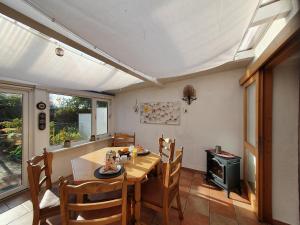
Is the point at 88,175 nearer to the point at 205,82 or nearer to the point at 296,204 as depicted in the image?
the point at 296,204

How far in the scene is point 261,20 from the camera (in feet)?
4.49

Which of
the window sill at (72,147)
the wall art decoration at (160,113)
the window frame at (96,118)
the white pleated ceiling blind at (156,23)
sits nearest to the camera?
the white pleated ceiling blind at (156,23)

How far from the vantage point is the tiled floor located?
5.99ft

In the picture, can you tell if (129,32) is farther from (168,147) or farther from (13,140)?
(13,140)

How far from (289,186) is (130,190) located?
1830 millimetres

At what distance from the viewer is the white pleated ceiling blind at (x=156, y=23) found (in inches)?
33.3

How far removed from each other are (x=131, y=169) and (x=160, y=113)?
2.19 m

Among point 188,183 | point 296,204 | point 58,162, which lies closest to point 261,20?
point 296,204

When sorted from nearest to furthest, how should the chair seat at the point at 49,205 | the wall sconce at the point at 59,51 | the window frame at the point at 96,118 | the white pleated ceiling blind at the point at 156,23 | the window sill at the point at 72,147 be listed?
the white pleated ceiling blind at the point at 156,23
the chair seat at the point at 49,205
the wall sconce at the point at 59,51
the window sill at the point at 72,147
the window frame at the point at 96,118

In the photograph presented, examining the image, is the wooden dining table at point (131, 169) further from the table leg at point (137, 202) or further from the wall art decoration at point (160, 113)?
the wall art decoration at point (160, 113)

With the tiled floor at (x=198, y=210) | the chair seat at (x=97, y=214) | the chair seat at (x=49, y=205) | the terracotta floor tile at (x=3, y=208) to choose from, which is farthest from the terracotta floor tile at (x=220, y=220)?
the terracotta floor tile at (x=3, y=208)

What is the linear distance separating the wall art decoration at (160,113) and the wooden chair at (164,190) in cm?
181

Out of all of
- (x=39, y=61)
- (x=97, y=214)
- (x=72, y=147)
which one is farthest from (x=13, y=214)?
(x=39, y=61)

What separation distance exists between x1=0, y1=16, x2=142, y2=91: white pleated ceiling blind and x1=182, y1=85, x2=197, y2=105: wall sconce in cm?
154
